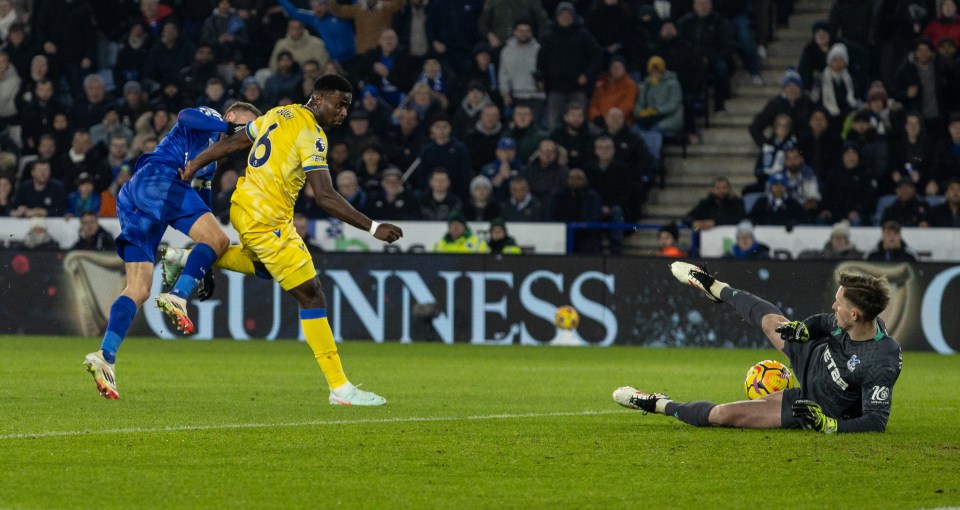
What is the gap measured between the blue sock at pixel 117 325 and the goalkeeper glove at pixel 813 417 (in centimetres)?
428

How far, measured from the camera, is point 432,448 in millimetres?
8016

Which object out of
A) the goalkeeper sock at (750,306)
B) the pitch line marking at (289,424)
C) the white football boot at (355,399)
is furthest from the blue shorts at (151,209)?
the goalkeeper sock at (750,306)

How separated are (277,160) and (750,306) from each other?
326 cm

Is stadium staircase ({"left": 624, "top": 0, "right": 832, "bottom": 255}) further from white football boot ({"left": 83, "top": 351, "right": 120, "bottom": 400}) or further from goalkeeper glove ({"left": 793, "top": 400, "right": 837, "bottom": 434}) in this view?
goalkeeper glove ({"left": 793, "top": 400, "right": 837, "bottom": 434})

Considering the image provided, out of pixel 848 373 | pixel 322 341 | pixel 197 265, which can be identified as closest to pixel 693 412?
pixel 848 373

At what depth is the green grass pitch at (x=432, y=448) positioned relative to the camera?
6461mm

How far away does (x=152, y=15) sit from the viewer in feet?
Result: 81.4

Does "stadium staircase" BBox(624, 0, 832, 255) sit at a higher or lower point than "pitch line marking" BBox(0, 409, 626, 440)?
higher

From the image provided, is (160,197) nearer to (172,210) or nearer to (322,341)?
(172,210)

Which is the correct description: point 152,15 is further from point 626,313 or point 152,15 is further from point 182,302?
point 182,302

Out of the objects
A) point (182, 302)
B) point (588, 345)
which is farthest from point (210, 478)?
point (588, 345)

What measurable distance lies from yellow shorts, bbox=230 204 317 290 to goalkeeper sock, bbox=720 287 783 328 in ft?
8.88

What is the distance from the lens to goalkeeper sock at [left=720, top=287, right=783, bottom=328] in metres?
8.91

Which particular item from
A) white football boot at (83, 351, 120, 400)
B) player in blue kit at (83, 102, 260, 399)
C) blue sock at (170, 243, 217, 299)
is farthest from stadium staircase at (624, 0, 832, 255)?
white football boot at (83, 351, 120, 400)
